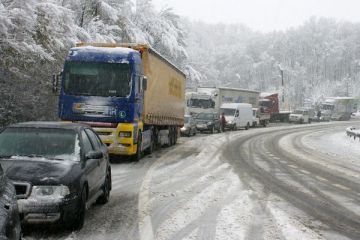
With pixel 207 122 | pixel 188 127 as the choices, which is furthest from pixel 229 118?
pixel 188 127

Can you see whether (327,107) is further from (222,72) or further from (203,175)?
(222,72)

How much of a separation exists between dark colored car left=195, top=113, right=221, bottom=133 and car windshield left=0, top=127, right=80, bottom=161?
100ft

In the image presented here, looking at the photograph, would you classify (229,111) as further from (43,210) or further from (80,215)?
(43,210)

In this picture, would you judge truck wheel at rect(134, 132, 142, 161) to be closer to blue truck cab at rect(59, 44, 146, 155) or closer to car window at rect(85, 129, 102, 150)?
blue truck cab at rect(59, 44, 146, 155)

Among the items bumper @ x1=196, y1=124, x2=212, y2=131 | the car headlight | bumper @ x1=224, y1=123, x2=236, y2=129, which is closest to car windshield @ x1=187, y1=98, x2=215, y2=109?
bumper @ x1=224, y1=123, x2=236, y2=129

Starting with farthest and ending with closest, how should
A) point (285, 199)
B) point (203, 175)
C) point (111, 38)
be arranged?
point (111, 38)
point (203, 175)
point (285, 199)

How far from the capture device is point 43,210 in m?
6.98

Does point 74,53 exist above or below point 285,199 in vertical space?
above

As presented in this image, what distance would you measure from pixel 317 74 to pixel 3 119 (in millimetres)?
166070

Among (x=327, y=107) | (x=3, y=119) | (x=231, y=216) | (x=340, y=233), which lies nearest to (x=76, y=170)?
(x=231, y=216)

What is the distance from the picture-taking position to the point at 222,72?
6836 inches

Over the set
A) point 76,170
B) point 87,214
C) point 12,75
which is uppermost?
point 12,75

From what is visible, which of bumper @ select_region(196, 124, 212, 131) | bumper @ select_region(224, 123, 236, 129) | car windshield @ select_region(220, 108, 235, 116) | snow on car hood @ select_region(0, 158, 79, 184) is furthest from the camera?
car windshield @ select_region(220, 108, 235, 116)

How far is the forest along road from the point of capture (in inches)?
305
